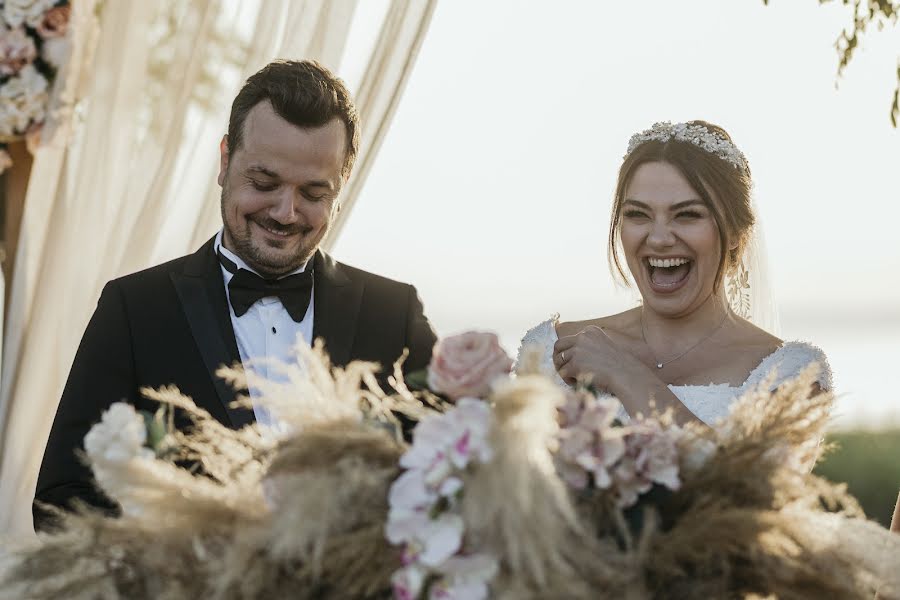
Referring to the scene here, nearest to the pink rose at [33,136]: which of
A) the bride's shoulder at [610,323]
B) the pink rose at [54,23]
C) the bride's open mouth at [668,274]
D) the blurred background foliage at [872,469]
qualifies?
the pink rose at [54,23]

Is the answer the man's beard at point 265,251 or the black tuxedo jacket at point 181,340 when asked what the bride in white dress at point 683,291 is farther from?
the man's beard at point 265,251

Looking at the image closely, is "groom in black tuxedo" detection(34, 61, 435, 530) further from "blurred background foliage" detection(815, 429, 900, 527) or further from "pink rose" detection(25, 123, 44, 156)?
"blurred background foliage" detection(815, 429, 900, 527)

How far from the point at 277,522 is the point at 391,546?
0.13 meters

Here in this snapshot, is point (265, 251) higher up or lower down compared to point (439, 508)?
lower down

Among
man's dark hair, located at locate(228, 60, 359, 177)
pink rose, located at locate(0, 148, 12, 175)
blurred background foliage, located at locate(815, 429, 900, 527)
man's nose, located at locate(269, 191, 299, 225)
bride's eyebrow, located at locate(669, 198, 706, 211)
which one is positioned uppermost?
bride's eyebrow, located at locate(669, 198, 706, 211)

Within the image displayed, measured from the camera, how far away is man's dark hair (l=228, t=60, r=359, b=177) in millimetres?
2324

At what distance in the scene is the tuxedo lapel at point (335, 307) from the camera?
2473 millimetres

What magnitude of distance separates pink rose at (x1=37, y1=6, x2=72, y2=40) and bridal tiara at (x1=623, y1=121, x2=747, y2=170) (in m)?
1.80

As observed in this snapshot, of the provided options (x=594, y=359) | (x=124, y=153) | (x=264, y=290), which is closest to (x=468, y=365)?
(x=264, y=290)

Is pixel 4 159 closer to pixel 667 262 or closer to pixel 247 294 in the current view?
pixel 247 294

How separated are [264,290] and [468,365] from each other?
128cm

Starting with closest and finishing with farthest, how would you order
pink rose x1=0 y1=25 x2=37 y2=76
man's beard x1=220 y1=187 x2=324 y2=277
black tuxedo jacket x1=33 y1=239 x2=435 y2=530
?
black tuxedo jacket x1=33 y1=239 x2=435 y2=530 → man's beard x1=220 y1=187 x2=324 y2=277 → pink rose x1=0 y1=25 x2=37 y2=76

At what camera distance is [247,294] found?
7.92 feet

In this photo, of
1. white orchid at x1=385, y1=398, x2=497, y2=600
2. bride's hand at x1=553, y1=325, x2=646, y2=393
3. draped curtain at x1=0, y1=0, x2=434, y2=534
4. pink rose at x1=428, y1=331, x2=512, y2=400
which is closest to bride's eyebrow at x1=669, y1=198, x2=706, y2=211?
bride's hand at x1=553, y1=325, x2=646, y2=393
